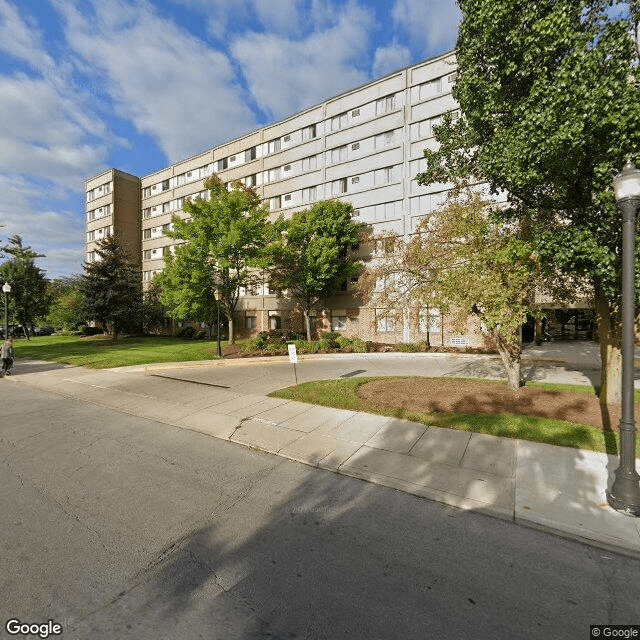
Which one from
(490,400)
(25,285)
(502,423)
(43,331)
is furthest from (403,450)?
(43,331)

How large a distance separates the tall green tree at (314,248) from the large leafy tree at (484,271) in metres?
11.8

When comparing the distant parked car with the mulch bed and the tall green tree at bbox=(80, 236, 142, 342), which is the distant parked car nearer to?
the tall green tree at bbox=(80, 236, 142, 342)

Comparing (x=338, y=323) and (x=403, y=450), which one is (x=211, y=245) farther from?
(x=403, y=450)

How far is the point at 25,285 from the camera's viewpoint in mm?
33531

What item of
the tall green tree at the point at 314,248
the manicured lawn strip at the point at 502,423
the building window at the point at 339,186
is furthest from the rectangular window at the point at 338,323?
the manicured lawn strip at the point at 502,423

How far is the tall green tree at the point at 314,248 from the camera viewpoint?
2248 cm

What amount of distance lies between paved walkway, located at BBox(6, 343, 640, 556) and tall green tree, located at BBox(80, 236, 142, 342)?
15.8m

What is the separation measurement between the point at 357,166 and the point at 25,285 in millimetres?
34454

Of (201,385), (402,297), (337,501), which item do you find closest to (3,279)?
(201,385)

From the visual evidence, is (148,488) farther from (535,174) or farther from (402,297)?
(402,297)

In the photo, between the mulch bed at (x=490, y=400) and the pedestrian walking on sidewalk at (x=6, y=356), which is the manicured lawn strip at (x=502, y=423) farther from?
the pedestrian walking on sidewalk at (x=6, y=356)

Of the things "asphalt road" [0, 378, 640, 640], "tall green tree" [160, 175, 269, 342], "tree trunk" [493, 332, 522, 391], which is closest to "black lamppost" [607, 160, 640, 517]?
"asphalt road" [0, 378, 640, 640]

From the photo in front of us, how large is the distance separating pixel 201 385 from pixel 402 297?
8.23 metres

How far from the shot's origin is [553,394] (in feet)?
31.7
